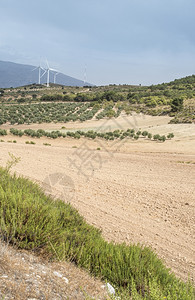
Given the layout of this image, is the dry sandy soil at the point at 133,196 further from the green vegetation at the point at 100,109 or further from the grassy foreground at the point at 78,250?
the green vegetation at the point at 100,109

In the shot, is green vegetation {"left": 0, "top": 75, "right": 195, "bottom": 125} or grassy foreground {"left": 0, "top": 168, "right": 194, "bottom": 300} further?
green vegetation {"left": 0, "top": 75, "right": 195, "bottom": 125}

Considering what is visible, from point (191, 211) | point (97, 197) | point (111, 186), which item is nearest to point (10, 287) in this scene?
point (97, 197)

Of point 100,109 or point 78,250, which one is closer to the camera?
point 78,250

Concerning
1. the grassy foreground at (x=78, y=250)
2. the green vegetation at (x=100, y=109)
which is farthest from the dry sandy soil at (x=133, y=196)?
the green vegetation at (x=100, y=109)

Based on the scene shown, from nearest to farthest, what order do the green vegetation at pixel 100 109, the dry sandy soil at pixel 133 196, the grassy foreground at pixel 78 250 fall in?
1. the grassy foreground at pixel 78 250
2. the dry sandy soil at pixel 133 196
3. the green vegetation at pixel 100 109

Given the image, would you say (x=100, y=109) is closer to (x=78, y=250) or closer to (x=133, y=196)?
(x=133, y=196)

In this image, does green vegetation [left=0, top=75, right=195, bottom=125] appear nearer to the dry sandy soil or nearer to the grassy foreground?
the dry sandy soil

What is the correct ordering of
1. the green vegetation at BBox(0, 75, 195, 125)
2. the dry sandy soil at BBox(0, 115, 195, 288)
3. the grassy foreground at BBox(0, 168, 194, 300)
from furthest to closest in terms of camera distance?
the green vegetation at BBox(0, 75, 195, 125)
the dry sandy soil at BBox(0, 115, 195, 288)
the grassy foreground at BBox(0, 168, 194, 300)

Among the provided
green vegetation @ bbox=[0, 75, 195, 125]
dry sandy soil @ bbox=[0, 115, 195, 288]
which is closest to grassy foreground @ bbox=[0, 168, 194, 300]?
dry sandy soil @ bbox=[0, 115, 195, 288]

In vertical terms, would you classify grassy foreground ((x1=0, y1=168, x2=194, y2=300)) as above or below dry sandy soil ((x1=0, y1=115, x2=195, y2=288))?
above

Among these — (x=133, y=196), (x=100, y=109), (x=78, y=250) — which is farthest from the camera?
(x=100, y=109)

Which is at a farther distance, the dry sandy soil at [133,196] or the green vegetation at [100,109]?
the green vegetation at [100,109]

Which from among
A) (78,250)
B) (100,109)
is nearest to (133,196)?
(78,250)

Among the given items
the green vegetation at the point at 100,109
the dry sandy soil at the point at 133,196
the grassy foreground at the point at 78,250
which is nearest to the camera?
the grassy foreground at the point at 78,250
